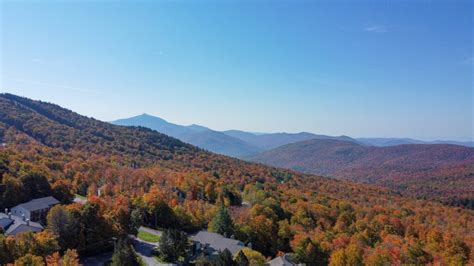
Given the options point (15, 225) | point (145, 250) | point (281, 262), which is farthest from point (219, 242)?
point (15, 225)

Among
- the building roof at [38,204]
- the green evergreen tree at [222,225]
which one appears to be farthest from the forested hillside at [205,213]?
the building roof at [38,204]

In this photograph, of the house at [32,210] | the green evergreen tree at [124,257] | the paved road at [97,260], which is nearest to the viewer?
the green evergreen tree at [124,257]

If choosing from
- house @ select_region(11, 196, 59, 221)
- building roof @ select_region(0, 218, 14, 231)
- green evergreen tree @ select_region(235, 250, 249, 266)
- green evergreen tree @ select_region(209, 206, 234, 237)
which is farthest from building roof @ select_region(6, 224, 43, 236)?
green evergreen tree @ select_region(235, 250, 249, 266)

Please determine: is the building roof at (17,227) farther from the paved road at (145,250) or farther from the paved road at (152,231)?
the paved road at (152,231)

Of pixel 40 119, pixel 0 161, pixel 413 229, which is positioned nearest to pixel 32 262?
pixel 0 161

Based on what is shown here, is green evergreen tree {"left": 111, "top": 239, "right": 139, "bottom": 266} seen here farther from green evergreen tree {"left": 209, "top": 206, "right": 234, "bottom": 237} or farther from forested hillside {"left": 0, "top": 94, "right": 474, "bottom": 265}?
green evergreen tree {"left": 209, "top": 206, "right": 234, "bottom": 237}

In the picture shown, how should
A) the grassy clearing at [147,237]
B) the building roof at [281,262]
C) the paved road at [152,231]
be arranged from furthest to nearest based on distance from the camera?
the paved road at [152,231], the grassy clearing at [147,237], the building roof at [281,262]

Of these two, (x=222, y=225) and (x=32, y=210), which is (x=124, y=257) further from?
(x=32, y=210)
